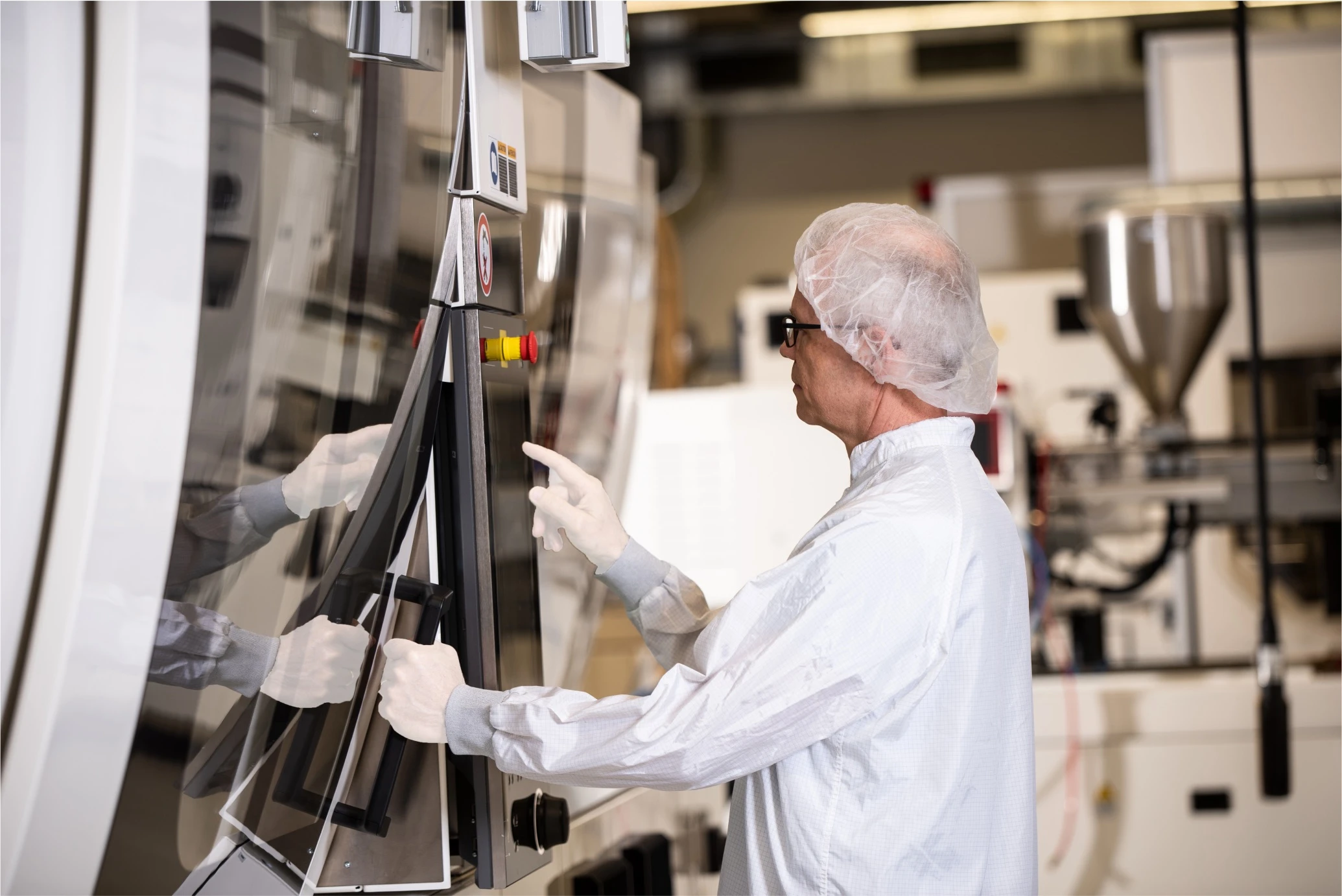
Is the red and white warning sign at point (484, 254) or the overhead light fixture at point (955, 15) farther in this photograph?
the overhead light fixture at point (955, 15)

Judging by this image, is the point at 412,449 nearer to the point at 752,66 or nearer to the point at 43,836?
the point at 43,836

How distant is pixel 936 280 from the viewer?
1.03 m

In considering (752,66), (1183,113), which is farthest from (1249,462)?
(752,66)

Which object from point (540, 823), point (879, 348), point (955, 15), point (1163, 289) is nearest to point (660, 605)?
point (540, 823)

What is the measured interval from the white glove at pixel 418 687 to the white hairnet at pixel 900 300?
426mm

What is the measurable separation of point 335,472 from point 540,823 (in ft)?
1.19

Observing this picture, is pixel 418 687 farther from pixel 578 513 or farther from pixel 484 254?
pixel 484 254

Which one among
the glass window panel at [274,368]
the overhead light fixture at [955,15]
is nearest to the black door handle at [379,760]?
the glass window panel at [274,368]

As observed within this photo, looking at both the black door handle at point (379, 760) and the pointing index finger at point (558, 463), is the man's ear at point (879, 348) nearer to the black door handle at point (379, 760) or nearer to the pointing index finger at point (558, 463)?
the pointing index finger at point (558, 463)

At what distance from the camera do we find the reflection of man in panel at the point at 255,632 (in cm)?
78

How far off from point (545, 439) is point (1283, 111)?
8.05 feet

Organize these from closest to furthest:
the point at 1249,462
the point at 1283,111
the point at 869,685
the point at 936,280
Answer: the point at 869,685, the point at 936,280, the point at 1249,462, the point at 1283,111

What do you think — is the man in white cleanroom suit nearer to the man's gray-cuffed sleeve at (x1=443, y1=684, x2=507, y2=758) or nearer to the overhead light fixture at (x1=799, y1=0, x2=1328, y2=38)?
the man's gray-cuffed sleeve at (x1=443, y1=684, x2=507, y2=758)

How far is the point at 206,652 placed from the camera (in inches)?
32.1
